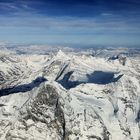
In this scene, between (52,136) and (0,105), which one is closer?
(52,136)

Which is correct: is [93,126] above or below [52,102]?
below

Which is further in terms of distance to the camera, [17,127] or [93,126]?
[93,126]

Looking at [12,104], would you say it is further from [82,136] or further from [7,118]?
[82,136]

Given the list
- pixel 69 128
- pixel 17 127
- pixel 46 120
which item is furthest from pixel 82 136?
pixel 17 127

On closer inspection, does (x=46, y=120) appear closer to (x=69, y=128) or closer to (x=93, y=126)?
(x=69, y=128)

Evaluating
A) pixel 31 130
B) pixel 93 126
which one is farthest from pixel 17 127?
pixel 93 126

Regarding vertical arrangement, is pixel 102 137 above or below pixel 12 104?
below

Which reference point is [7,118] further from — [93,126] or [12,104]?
[93,126]

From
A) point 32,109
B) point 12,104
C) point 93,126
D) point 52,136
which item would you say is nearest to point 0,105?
point 12,104
